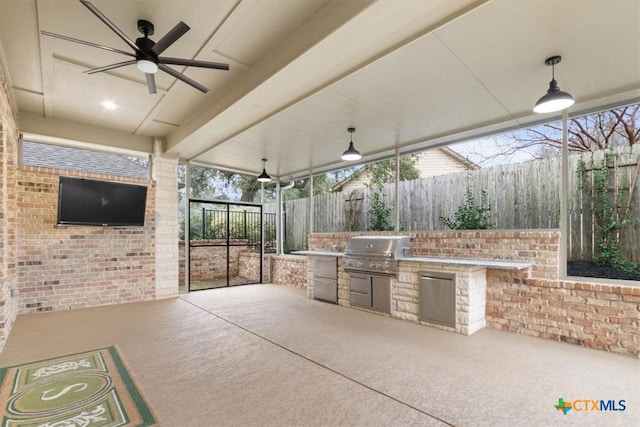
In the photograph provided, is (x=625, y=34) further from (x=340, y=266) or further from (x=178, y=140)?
(x=178, y=140)

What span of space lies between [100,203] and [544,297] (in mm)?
6576

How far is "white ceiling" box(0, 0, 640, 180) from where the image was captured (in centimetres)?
244

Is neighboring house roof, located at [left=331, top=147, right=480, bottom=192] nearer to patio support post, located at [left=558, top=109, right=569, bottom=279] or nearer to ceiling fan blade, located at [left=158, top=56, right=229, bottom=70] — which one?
patio support post, located at [left=558, top=109, right=569, bottom=279]

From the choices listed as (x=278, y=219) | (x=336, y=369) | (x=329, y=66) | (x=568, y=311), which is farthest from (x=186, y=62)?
(x=278, y=219)

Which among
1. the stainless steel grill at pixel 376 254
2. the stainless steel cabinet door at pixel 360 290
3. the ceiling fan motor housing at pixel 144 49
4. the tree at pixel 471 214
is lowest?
the stainless steel cabinet door at pixel 360 290

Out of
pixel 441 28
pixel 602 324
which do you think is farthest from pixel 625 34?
pixel 602 324

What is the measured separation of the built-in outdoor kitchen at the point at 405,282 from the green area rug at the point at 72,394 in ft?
11.0

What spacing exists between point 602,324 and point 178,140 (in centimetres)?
636

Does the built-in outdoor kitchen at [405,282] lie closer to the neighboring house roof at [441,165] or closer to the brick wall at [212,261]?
the neighboring house roof at [441,165]

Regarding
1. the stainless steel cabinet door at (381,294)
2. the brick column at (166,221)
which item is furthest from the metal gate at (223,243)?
the stainless steel cabinet door at (381,294)

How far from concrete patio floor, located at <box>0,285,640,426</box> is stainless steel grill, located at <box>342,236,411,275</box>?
778mm

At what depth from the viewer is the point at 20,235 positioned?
465cm

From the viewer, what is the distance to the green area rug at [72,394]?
6.81ft

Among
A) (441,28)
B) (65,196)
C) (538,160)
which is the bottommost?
(65,196)
